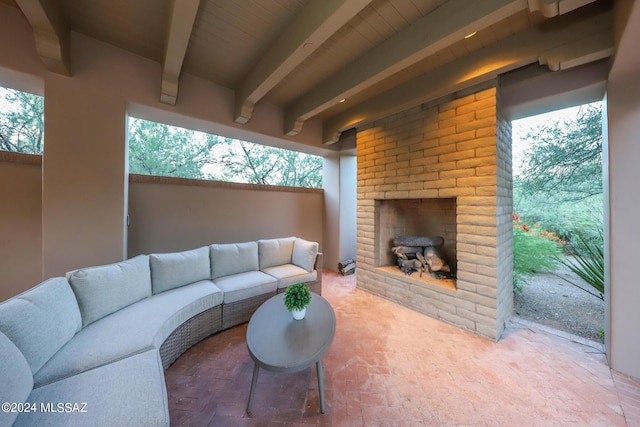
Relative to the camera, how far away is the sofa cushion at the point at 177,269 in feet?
7.06

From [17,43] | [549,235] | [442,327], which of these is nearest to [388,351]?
[442,327]

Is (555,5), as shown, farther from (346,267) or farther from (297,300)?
(346,267)

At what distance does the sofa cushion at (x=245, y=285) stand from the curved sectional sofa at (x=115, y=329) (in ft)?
0.04

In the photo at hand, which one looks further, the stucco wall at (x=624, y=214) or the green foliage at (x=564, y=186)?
the green foliage at (x=564, y=186)

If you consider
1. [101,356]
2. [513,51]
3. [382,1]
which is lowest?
[101,356]

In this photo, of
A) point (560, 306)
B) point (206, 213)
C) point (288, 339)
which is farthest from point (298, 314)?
point (560, 306)

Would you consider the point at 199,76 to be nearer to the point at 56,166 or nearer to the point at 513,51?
the point at 56,166

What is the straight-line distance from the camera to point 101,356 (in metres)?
1.25

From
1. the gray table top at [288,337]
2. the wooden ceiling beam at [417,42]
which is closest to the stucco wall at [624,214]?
the wooden ceiling beam at [417,42]

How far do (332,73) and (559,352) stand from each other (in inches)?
141

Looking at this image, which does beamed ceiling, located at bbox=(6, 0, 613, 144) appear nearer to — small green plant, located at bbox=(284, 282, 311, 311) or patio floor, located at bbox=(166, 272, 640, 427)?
small green plant, located at bbox=(284, 282, 311, 311)

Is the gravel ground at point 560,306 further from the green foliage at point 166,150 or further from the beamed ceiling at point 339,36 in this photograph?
the green foliage at point 166,150

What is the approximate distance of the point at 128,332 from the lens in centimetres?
146

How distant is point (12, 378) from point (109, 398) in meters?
0.36
